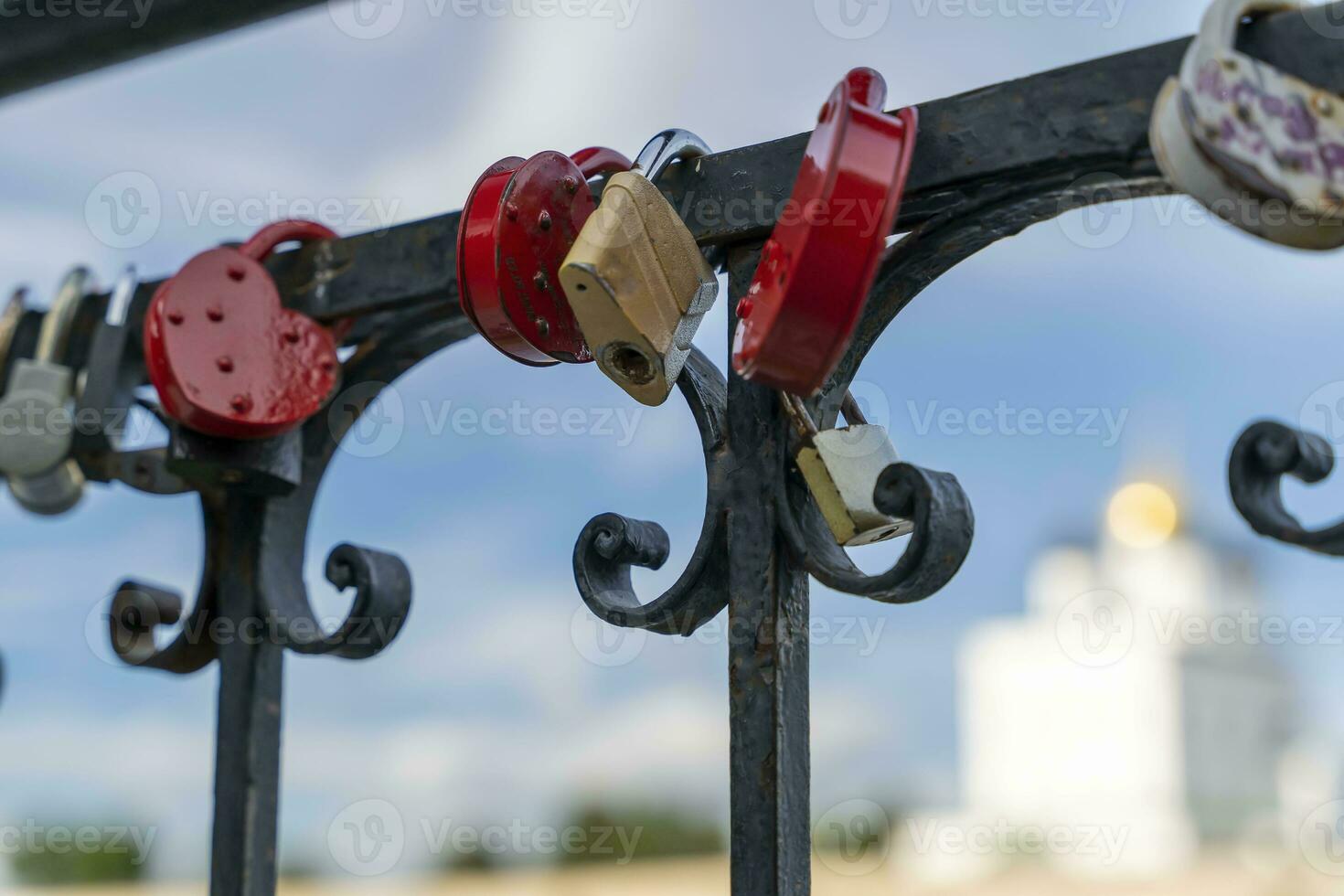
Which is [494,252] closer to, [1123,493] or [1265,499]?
[1265,499]

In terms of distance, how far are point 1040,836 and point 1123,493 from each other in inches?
284

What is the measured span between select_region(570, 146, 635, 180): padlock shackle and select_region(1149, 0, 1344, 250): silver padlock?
0.24m

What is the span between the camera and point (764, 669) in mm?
495

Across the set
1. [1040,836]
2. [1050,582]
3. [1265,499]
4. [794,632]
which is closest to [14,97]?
[794,632]

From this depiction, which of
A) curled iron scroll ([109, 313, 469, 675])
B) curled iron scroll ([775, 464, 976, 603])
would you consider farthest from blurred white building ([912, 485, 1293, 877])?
curled iron scroll ([775, 464, 976, 603])

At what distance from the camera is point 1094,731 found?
1969cm

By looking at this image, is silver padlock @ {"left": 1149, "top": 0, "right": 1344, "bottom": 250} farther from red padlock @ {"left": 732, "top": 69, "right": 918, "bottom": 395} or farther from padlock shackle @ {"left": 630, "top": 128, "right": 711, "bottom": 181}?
padlock shackle @ {"left": 630, "top": 128, "right": 711, "bottom": 181}

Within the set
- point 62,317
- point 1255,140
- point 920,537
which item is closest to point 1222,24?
point 1255,140

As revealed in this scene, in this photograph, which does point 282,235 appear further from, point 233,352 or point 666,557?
point 666,557

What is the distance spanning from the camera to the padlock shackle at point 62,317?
73cm

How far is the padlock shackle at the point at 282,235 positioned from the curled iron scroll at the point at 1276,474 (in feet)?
1.44

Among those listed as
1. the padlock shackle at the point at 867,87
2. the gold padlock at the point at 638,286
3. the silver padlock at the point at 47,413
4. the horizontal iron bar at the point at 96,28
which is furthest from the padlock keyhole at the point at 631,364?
the silver padlock at the point at 47,413

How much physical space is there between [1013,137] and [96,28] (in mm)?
451

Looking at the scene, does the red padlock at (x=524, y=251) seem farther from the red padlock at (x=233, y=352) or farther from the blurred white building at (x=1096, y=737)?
the blurred white building at (x=1096, y=737)
